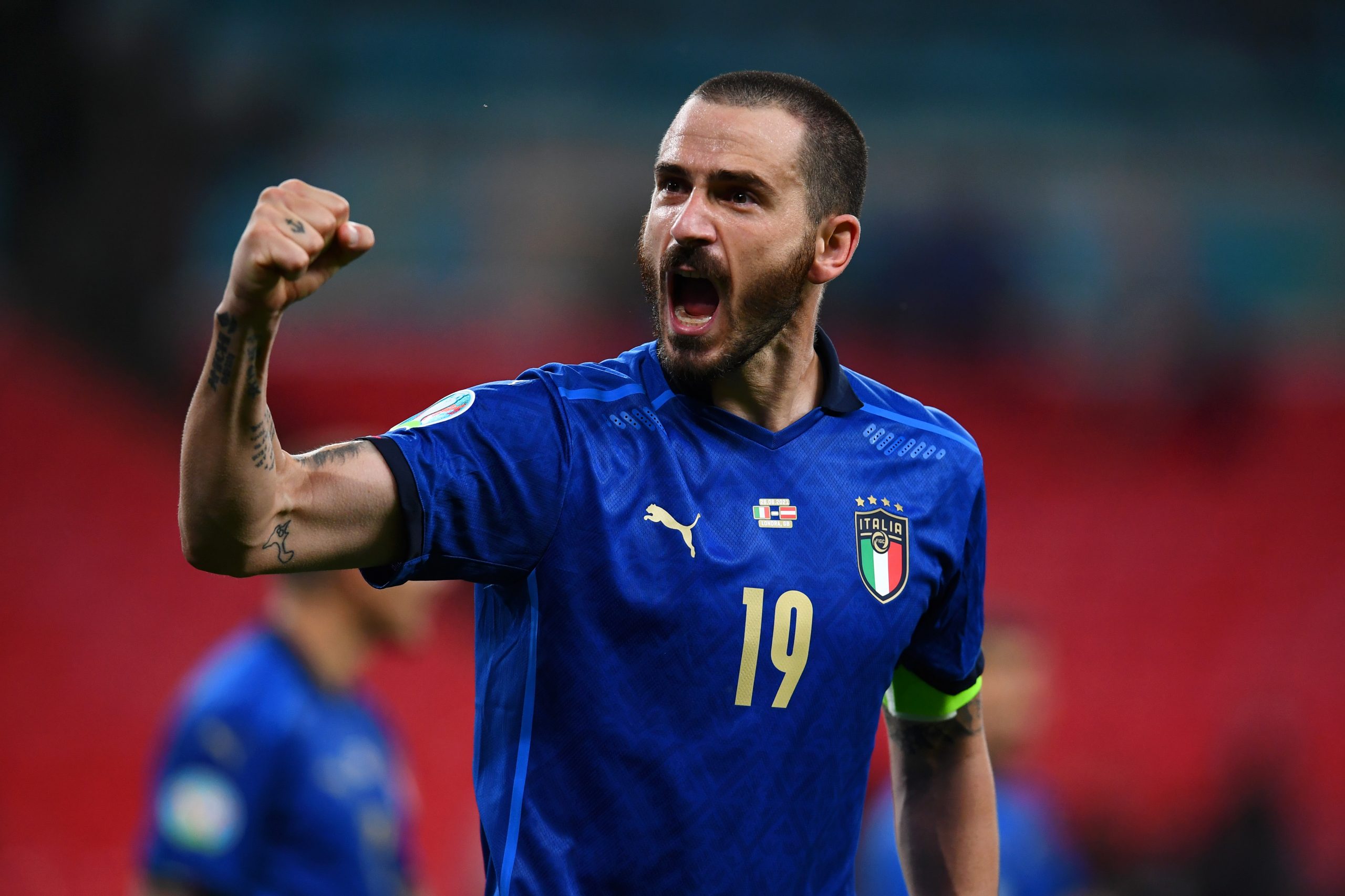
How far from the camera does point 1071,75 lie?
10125 millimetres

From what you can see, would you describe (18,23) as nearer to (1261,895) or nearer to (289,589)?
(289,589)

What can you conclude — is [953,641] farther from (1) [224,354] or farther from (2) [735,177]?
(1) [224,354]

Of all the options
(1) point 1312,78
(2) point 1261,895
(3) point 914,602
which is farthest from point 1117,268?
(3) point 914,602

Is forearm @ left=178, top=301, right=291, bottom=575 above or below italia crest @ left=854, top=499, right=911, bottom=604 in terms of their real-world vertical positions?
above

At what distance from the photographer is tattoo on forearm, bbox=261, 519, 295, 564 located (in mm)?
1737

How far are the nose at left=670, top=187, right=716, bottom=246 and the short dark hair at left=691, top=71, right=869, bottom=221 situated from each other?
0.59ft

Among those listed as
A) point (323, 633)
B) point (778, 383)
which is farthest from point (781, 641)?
point (323, 633)

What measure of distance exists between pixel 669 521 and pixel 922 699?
2.48ft

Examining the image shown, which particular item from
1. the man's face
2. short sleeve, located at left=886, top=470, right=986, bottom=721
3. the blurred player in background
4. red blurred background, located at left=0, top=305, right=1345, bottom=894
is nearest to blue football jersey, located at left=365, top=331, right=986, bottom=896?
the man's face

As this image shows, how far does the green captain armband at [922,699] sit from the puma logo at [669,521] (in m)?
0.63

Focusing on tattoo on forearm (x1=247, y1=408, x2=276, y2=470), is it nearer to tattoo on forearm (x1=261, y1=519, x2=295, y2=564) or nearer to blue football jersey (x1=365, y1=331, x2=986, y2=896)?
tattoo on forearm (x1=261, y1=519, x2=295, y2=564)

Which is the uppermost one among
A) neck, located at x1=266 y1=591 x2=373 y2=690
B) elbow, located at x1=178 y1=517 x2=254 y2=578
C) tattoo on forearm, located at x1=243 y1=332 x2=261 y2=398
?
tattoo on forearm, located at x1=243 y1=332 x2=261 y2=398

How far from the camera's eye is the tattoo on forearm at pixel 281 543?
174 centimetres

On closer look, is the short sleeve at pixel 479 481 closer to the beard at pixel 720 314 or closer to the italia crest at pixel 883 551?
the beard at pixel 720 314
